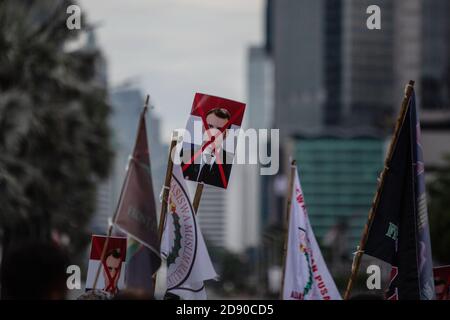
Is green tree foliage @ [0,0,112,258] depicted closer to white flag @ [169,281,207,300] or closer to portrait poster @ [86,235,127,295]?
portrait poster @ [86,235,127,295]

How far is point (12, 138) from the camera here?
34.3m

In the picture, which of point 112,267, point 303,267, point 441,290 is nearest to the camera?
point 441,290

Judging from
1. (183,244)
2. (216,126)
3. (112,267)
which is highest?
(216,126)

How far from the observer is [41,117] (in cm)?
3622

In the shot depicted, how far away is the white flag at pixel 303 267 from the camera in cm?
1197

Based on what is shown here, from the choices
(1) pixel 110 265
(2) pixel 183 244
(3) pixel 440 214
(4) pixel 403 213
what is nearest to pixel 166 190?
(2) pixel 183 244

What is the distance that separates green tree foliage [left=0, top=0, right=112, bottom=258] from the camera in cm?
3450

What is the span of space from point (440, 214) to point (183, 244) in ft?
141

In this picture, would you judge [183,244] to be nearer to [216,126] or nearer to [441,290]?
[216,126]

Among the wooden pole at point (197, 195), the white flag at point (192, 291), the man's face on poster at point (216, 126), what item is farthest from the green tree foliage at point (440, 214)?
the white flag at point (192, 291)

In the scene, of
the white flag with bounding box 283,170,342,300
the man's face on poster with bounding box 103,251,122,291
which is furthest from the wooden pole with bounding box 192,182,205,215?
the white flag with bounding box 283,170,342,300
